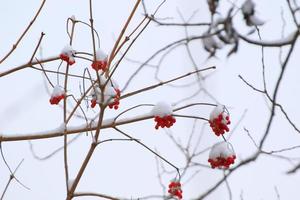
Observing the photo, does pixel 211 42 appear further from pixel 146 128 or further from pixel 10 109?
pixel 146 128

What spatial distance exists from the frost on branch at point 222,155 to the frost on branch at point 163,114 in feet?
0.46

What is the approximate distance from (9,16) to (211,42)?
1.99 metres

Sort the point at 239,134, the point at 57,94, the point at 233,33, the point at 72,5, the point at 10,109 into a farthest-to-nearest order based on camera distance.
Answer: the point at 239,134 → the point at 72,5 → the point at 57,94 → the point at 10,109 → the point at 233,33

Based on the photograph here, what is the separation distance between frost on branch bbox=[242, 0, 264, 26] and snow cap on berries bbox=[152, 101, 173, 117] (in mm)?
495

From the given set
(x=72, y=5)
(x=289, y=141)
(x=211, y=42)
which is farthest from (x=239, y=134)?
(x=211, y=42)

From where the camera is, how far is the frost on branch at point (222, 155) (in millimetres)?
1037

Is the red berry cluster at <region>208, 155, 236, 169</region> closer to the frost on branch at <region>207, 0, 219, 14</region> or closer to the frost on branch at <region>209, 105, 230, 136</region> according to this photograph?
the frost on branch at <region>209, 105, 230, 136</region>

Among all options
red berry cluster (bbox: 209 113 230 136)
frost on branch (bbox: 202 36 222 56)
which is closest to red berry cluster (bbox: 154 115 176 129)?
red berry cluster (bbox: 209 113 230 136)

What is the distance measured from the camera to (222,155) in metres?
1.04

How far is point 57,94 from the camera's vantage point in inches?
44.3

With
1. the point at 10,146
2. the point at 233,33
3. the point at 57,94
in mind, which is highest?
the point at 10,146

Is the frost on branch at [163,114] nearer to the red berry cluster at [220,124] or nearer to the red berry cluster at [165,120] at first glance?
the red berry cluster at [165,120]

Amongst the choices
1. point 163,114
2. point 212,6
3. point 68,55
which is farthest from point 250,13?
point 68,55

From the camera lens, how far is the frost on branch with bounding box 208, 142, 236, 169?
104 centimetres
